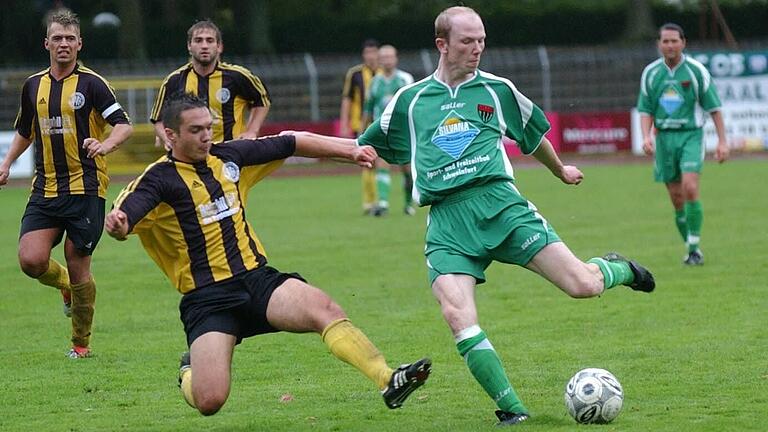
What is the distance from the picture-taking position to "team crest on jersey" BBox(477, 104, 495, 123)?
693 cm

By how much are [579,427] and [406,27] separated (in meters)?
40.6

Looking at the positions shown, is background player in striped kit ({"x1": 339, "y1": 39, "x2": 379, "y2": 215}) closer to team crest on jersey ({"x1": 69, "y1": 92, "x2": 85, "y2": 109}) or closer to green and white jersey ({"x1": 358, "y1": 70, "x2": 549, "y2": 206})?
team crest on jersey ({"x1": 69, "y1": 92, "x2": 85, "y2": 109})

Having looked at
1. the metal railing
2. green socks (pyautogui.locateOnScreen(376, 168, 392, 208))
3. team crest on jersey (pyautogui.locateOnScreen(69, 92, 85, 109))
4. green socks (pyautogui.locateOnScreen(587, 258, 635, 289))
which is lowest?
the metal railing

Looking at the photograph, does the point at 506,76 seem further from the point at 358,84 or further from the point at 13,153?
the point at 13,153

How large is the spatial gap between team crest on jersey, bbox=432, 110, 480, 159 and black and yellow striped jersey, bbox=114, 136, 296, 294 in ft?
3.03

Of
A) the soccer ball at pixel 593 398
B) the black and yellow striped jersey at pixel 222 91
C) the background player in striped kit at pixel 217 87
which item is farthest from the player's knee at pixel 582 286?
the black and yellow striped jersey at pixel 222 91

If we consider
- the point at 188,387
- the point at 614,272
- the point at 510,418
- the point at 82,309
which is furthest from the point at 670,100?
the point at 188,387

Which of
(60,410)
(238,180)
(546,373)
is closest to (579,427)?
(546,373)

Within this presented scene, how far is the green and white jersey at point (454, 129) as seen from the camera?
683 cm

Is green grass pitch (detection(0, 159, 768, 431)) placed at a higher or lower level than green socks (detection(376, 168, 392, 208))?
higher

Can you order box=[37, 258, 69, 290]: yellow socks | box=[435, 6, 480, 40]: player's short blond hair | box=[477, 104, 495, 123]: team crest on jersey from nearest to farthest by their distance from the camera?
box=[435, 6, 480, 40]: player's short blond hair
box=[477, 104, 495, 123]: team crest on jersey
box=[37, 258, 69, 290]: yellow socks

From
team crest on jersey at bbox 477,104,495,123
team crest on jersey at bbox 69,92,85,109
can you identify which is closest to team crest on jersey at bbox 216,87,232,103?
team crest on jersey at bbox 69,92,85,109

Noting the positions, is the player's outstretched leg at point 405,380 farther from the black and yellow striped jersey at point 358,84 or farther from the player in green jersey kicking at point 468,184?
the black and yellow striped jersey at point 358,84

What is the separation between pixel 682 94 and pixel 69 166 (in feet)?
20.3
